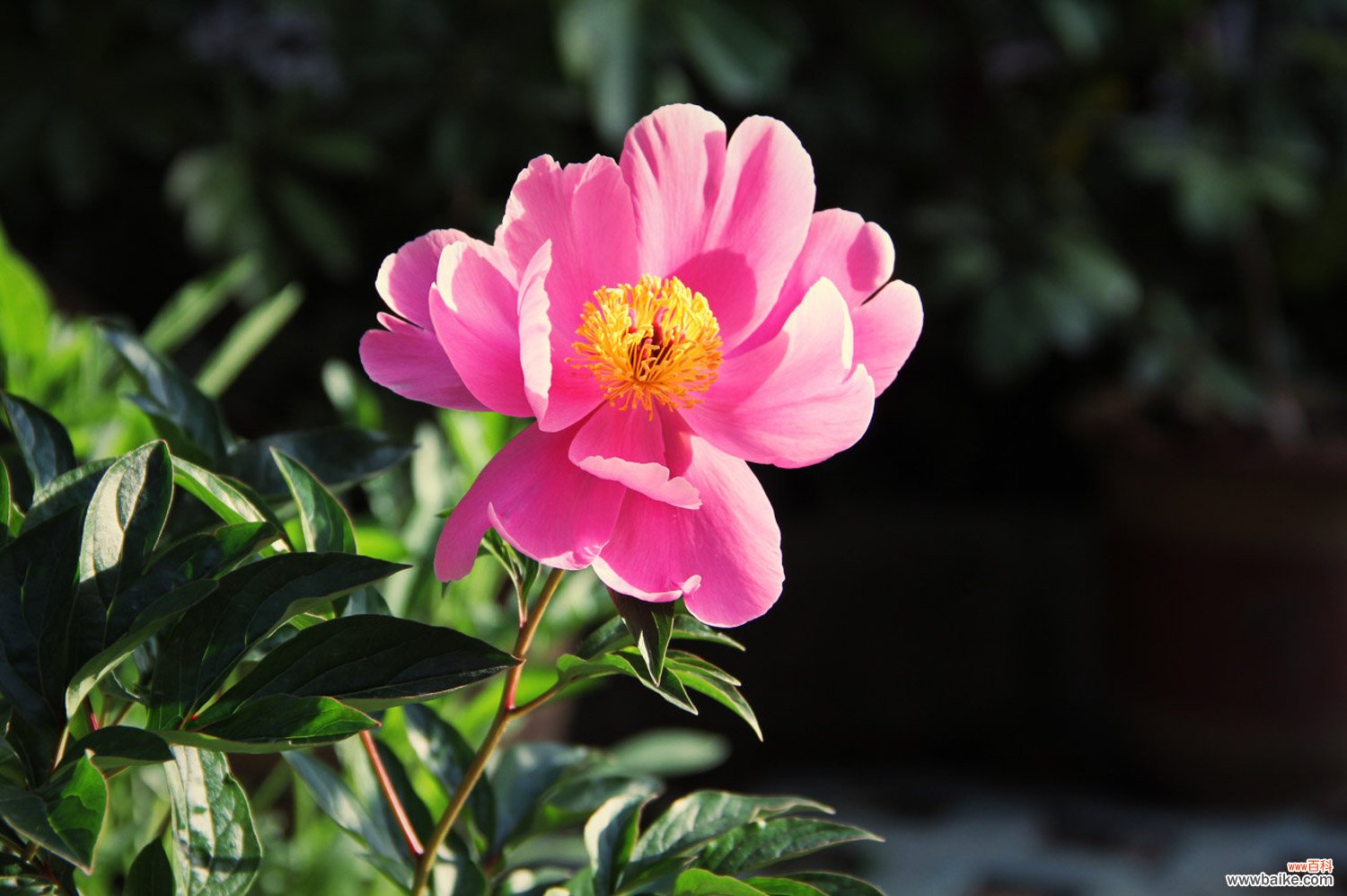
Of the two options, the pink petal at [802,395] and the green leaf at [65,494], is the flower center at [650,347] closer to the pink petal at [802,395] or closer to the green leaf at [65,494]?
the pink petal at [802,395]

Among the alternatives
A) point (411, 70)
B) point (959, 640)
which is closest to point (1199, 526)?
point (959, 640)

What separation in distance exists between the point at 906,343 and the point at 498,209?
1327 mm

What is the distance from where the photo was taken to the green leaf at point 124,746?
31 centimetres

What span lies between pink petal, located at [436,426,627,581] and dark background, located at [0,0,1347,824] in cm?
99

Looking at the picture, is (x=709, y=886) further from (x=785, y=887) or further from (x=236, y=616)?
(x=236, y=616)

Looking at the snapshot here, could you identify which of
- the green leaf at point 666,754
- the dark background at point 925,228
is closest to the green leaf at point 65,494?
the green leaf at point 666,754

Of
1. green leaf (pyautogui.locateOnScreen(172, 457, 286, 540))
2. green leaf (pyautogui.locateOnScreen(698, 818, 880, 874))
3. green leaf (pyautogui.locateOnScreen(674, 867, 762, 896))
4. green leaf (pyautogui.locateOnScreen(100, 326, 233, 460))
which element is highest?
green leaf (pyautogui.locateOnScreen(100, 326, 233, 460))

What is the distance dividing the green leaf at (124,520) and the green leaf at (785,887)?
18 cm

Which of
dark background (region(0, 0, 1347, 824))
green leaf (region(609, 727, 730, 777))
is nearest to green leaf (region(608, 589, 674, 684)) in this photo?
green leaf (region(609, 727, 730, 777))

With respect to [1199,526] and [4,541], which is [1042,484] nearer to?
[1199,526]

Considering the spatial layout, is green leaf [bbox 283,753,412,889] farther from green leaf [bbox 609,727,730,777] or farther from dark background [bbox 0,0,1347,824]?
dark background [bbox 0,0,1347,824]

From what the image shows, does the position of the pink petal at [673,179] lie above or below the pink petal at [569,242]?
above

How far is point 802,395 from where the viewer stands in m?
0.36

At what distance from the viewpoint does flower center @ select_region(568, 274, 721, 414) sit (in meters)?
0.38
